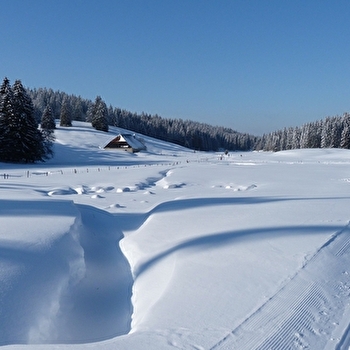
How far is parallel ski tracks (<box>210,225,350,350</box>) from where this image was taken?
3798 millimetres

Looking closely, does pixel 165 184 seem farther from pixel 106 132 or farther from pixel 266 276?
pixel 106 132

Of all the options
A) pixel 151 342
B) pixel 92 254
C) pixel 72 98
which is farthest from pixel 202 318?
pixel 72 98

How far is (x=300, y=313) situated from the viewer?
4.48 m

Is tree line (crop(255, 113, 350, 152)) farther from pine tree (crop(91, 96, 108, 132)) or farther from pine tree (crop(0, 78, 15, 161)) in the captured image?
pine tree (crop(0, 78, 15, 161))

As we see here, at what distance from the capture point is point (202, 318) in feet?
14.3

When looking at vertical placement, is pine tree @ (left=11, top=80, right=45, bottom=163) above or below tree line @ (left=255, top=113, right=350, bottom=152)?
below

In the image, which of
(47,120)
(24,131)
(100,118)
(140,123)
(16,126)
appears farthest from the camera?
(140,123)

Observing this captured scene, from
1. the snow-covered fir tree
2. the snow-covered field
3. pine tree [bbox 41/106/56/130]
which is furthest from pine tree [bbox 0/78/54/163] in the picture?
the snow-covered field

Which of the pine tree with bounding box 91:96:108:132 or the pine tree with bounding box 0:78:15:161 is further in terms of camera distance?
the pine tree with bounding box 91:96:108:132

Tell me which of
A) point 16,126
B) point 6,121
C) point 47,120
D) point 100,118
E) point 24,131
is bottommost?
point 24,131

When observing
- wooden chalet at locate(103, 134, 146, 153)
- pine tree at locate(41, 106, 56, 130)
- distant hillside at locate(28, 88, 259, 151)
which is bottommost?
wooden chalet at locate(103, 134, 146, 153)

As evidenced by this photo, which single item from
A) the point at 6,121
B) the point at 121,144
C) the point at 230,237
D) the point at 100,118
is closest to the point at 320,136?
the point at 121,144

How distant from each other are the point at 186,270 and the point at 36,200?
8398 millimetres

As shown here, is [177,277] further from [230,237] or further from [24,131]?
[24,131]
